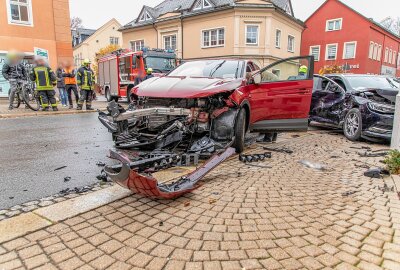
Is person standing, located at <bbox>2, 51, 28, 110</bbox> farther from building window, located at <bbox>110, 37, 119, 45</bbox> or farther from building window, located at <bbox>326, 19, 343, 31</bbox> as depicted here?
building window, located at <bbox>110, 37, 119, 45</bbox>

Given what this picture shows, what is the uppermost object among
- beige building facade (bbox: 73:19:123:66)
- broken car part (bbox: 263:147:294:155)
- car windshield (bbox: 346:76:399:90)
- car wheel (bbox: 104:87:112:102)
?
beige building facade (bbox: 73:19:123:66)

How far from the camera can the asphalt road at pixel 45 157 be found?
138 inches

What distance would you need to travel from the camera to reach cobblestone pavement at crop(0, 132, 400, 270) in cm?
211

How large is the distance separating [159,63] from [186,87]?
1117 cm

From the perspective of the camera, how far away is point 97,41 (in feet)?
144

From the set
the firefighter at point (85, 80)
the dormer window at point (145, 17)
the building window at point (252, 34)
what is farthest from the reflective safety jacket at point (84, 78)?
the dormer window at point (145, 17)

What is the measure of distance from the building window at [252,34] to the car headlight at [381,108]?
746 inches

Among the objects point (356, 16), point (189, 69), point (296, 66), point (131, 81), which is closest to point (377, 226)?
point (189, 69)

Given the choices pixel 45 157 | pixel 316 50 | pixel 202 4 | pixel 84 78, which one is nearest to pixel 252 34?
pixel 202 4

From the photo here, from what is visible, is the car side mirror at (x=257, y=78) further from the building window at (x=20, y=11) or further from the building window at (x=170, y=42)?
the building window at (x=170, y=42)

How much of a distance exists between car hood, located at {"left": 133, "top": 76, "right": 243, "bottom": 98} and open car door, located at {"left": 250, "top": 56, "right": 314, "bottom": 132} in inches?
35.8

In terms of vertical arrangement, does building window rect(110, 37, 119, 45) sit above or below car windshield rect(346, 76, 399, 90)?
above

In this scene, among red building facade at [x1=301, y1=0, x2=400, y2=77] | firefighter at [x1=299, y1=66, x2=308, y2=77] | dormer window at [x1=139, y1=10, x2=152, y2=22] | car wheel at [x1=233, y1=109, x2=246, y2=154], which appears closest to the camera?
car wheel at [x1=233, y1=109, x2=246, y2=154]

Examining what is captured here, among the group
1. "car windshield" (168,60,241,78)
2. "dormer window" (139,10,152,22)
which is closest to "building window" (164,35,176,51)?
"dormer window" (139,10,152,22)
